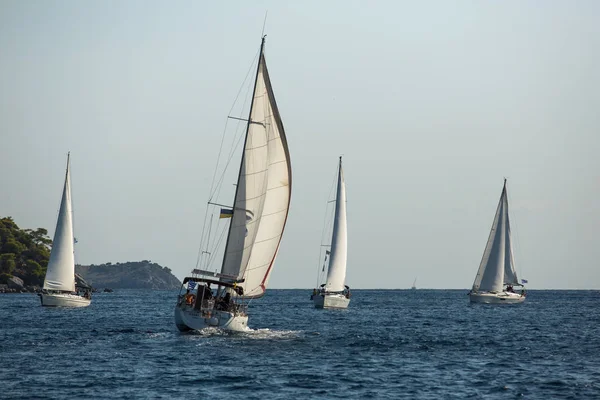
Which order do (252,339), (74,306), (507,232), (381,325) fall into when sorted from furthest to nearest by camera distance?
(507,232), (74,306), (381,325), (252,339)

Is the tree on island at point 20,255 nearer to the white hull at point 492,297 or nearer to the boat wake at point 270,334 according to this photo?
the white hull at point 492,297

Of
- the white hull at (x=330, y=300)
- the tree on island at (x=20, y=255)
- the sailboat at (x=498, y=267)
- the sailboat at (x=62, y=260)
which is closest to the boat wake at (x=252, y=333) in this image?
the white hull at (x=330, y=300)

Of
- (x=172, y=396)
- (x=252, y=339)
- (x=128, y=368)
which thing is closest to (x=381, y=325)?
(x=252, y=339)

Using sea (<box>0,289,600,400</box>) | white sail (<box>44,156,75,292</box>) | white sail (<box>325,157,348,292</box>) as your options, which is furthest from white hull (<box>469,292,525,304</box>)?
white sail (<box>44,156,75,292</box>)

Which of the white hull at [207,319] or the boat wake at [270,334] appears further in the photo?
the boat wake at [270,334]

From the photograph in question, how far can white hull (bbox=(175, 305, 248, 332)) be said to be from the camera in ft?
181

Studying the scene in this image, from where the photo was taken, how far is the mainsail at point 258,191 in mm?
56344

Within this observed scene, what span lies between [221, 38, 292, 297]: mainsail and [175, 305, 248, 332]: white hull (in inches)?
81.9

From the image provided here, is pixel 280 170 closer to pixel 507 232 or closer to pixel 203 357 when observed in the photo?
pixel 203 357

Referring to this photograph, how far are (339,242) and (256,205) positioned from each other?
1993 inches

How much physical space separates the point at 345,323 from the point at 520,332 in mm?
15517

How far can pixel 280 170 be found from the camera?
185ft

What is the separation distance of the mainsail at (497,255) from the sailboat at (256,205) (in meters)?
68.5

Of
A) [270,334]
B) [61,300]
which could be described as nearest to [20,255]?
[61,300]
